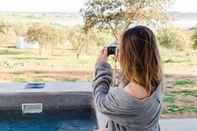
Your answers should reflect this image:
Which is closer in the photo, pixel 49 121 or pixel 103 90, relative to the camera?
pixel 103 90

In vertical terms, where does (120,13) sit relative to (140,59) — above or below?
above

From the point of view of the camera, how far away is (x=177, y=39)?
5.43 m

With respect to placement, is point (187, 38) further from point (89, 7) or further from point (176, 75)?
point (89, 7)

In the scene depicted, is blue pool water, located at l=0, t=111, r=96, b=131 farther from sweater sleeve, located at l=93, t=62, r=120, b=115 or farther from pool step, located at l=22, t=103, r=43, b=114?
sweater sleeve, located at l=93, t=62, r=120, b=115

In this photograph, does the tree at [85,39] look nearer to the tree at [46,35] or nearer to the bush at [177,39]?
the tree at [46,35]

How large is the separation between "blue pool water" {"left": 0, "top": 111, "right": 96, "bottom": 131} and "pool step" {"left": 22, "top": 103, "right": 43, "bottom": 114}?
0.08 m

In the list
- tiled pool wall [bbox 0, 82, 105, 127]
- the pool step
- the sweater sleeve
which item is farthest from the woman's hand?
the pool step

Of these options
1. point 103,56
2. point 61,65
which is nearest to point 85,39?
point 61,65

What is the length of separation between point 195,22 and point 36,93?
→ 8.66 feet

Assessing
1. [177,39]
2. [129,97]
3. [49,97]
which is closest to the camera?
[129,97]

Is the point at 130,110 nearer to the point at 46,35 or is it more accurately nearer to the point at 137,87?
the point at 137,87

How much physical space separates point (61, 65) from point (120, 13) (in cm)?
116

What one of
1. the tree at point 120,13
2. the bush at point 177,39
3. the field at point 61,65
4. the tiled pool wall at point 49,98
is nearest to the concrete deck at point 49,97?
the tiled pool wall at point 49,98

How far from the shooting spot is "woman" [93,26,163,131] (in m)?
1.22
